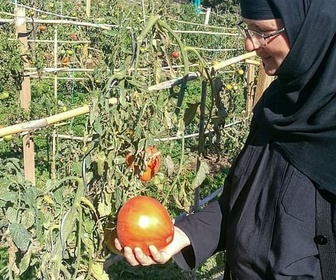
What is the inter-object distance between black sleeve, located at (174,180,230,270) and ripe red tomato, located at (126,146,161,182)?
0.15 m

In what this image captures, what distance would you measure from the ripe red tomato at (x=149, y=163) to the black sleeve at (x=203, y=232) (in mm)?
150

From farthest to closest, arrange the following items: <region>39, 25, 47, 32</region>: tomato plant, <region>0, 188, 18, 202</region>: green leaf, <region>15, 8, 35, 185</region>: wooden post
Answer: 1. <region>39, 25, 47, 32</region>: tomato plant
2. <region>15, 8, 35, 185</region>: wooden post
3. <region>0, 188, 18, 202</region>: green leaf

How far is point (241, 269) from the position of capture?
1.43m

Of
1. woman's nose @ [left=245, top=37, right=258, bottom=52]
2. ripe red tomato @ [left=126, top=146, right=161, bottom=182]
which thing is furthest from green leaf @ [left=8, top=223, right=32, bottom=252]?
woman's nose @ [left=245, top=37, right=258, bottom=52]

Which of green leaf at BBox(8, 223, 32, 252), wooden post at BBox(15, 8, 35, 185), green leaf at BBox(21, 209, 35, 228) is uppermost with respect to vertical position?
green leaf at BBox(21, 209, 35, 228)

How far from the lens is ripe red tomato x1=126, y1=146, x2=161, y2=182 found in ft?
4.95

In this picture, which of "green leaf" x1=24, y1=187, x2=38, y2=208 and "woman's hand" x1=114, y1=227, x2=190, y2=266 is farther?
"woman's hand" x1=114, y1=227, x2=190, y2=266

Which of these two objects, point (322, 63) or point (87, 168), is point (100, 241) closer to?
point (87, 168)

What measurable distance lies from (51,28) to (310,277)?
24.7 ft

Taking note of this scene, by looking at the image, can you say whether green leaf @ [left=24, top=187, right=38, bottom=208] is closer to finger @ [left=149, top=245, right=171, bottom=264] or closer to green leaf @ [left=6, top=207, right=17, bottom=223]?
green leaf @ [left=6, top=207, right=17, bottom=223]

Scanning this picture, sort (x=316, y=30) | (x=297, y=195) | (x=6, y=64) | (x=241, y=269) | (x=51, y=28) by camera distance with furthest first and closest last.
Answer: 1. (x=51, y=28)
2. (x=6, y=64)
3. (x=241, y=269)
4. (x=297, y=195)
5. (x=316, y=30)

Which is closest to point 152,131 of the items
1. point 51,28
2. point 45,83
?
point 45,83

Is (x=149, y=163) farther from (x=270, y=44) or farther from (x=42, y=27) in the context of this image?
(x=42, y=27)

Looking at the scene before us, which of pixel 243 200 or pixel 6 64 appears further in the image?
pixel 6 64
